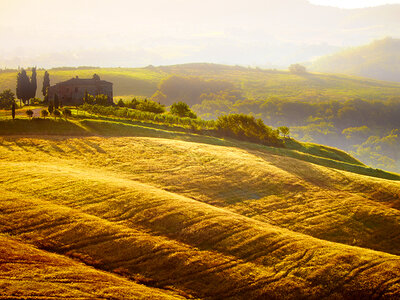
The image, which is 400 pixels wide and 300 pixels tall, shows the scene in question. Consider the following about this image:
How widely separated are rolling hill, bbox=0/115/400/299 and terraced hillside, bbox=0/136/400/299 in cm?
12

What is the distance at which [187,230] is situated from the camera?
32.1 meters

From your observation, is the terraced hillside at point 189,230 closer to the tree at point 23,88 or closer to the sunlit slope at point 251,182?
the sunlit slope at point 251,182

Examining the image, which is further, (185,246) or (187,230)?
(187,230)

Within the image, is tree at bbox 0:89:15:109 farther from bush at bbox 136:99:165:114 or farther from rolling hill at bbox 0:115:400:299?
rolling hill at bbox 0:115:400:299

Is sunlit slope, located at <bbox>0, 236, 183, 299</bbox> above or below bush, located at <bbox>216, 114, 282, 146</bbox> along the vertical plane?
below

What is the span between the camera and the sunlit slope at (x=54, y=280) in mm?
21141

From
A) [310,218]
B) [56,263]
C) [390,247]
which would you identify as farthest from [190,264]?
[390,247]

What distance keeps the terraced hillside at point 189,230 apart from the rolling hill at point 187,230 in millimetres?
118

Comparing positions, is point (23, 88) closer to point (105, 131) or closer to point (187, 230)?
point (105, 131)

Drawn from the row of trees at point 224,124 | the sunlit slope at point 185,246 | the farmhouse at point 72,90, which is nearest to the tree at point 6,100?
the farmhouse at point 72,90

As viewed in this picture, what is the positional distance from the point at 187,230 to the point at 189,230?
0.62ft

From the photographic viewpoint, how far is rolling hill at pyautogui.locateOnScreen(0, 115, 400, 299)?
2520 cm

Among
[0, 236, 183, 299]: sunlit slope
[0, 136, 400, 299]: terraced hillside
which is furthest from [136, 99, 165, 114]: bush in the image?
[0, 236, 183, 299]: sunlit slope

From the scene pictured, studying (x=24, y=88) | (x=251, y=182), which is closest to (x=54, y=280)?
(x=251, y=182)
